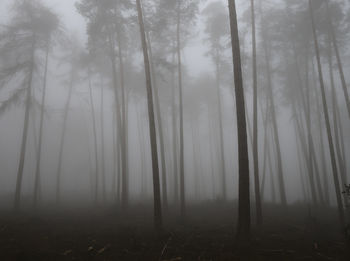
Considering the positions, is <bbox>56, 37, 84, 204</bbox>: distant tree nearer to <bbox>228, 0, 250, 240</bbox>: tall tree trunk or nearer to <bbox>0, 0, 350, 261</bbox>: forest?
<bbox>0, 0, 350, 261</bbox>: forest

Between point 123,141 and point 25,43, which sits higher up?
point 25,43

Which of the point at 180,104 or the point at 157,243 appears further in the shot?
the point at 180,104

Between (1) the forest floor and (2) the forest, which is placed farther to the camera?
(2) the forest

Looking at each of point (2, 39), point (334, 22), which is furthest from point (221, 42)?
point (2, 39)

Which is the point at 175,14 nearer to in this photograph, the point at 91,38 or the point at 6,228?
the point at 91,38

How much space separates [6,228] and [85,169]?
31538mm

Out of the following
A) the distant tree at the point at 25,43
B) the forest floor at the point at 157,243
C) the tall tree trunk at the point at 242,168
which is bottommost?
the forest floor at the point at 157,243

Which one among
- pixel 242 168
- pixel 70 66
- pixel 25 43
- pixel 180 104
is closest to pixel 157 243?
pixel 242 168

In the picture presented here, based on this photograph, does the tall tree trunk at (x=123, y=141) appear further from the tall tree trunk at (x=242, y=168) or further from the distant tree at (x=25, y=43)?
the tall tree trunk at (x=242, y=168)

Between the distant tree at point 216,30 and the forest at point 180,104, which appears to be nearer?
the forest at point 180,104

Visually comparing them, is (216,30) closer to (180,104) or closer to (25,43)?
(180,104)

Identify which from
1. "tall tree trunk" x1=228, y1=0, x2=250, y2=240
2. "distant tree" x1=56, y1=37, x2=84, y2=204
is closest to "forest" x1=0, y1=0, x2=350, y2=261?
"tall tree trunk" x1=228, y1=0, x2=250, y2=240

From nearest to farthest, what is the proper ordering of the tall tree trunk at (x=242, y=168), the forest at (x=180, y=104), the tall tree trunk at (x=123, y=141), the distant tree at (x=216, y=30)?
the forest at (x=180, y=104) < the tall tree trunk at (x=242, y=168) < the tall tree trunk at (x=123, y=141) < the distant tree at (x=216, y=30)

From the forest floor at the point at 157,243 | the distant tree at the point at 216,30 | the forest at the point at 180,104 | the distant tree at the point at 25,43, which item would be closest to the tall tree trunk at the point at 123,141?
the forest at the point at 180,104
